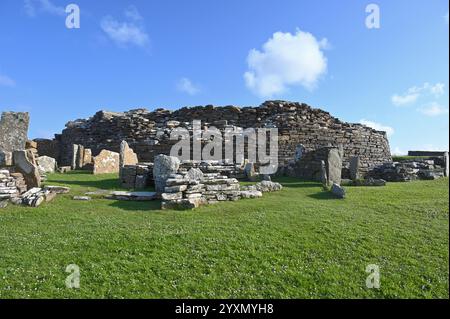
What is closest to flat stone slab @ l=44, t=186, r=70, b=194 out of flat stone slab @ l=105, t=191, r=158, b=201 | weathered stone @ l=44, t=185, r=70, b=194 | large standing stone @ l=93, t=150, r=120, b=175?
weathered stone @ l=44, t=185, r=70, b=194

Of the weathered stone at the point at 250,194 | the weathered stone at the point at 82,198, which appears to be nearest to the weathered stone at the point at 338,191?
the weathered stone at the point at 250,194

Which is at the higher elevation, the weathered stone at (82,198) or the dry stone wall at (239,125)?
the dry stone wall at (239,125)

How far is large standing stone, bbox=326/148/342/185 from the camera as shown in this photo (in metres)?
13.4

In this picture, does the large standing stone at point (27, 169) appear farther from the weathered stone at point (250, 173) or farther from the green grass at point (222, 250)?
the weathered stone at point (250, 173)

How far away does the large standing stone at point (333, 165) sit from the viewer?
44.0 feet

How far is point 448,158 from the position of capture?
58.1ft

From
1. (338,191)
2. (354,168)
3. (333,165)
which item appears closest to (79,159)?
(333,165)

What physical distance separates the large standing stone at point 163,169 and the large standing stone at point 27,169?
3741mm

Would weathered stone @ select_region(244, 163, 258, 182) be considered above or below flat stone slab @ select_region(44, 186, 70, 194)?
above

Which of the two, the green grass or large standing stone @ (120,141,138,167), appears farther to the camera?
large standing stone @ (120,141,138,167)

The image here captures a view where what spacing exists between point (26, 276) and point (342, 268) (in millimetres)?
5366

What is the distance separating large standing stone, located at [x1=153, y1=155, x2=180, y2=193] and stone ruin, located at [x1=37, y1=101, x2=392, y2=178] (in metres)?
7.54

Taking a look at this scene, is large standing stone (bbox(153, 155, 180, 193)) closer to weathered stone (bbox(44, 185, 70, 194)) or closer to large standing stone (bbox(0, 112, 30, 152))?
weathered stone (bbox(44, 185, 70, 194))

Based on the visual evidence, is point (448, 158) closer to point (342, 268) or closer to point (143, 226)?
point (342, 268)
